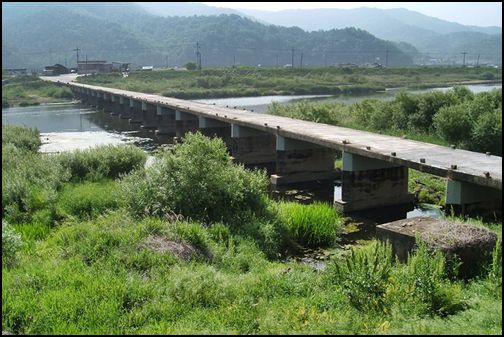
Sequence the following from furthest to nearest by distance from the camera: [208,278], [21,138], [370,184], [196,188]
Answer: [21,138]
[370,184]
[196,188]
[208,278]

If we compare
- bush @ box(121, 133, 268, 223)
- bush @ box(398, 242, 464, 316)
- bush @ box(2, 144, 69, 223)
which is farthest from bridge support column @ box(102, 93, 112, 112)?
bush @ box(398, 242, 464, 316)

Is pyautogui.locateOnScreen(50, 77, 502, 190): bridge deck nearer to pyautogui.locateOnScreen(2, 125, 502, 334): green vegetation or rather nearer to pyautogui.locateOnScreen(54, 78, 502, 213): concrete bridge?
pyautogui.locateOnScreen(54, 78, 502, 213): concrete bridge

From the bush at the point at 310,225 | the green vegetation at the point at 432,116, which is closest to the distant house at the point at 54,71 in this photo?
the green vegetation at the point at 432,116

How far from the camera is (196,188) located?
61.5ft

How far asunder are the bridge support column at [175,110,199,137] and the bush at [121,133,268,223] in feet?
97.8

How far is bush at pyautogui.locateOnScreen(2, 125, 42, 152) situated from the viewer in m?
36.0

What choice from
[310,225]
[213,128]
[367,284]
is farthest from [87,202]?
[213,128]

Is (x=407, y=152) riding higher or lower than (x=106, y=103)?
Answer: higher

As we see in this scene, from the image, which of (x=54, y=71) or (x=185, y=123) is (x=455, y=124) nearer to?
(x=185, y=123)

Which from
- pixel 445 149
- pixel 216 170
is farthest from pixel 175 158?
pixel 445 149

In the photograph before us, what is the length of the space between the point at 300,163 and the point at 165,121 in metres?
26.5

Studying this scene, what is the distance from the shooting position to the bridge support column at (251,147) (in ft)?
120

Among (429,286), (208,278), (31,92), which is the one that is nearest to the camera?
(429,286)

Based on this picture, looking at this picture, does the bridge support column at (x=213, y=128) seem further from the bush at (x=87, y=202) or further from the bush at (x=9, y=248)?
the bush at (x=9, y=248)
